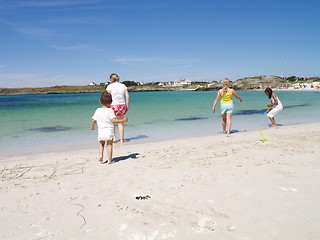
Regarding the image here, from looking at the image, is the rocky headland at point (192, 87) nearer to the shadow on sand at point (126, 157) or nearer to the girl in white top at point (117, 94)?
the girl in white top at point (117, 94)

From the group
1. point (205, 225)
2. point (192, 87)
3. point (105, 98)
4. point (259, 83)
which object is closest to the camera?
point (205, 225)

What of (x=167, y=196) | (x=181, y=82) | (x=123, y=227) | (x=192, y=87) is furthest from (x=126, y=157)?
(x=181, y=82)

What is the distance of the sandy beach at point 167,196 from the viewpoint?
2494 millimetres

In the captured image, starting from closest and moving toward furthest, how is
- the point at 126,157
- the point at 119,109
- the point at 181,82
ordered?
the point at 126,157 < the point at 119,109 < the point at 181,82

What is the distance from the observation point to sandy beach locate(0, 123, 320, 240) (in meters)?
2.49

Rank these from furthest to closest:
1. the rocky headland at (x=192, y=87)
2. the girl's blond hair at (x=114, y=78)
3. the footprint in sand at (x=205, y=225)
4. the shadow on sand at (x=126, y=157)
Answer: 1. the rocky headland at (x=192, y=87)
2. the girl's blond hair at (x=114, y=78)
3. the shadow on sand at (x=126, y=157)
4. the footprint in sand at (x=205, y=225)

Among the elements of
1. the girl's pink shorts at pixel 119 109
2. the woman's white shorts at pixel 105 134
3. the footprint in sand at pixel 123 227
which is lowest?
the footprint in sand at pixel 123 227

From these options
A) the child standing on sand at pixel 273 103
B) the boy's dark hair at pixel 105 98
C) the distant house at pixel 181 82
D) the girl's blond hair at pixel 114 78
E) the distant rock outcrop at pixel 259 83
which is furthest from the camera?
the distant house at pixel 181 82

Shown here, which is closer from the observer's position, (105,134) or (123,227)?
(123,227)

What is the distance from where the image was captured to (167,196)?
10.7 feet

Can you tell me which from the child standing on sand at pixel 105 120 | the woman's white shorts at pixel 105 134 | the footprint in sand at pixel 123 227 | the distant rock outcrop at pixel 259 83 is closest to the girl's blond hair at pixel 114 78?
the child standing on sand at pixel 105 120

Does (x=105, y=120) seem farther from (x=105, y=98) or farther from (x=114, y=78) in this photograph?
(x=114, y=78)

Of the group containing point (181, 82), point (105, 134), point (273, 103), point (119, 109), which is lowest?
point (105, 134)

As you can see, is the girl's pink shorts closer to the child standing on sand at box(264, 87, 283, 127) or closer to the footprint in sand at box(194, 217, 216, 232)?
the footprint in sand at box(194, 217, 216, 232)
